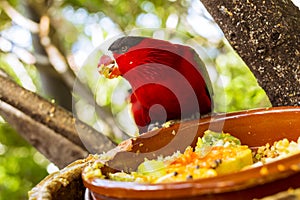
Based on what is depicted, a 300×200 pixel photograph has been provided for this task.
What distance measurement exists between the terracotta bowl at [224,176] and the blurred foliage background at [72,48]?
0.75 m


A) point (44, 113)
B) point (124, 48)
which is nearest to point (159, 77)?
point (124, 48)

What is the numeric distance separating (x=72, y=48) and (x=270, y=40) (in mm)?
1198

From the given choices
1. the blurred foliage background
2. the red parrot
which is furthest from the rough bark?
the blurred foliage background

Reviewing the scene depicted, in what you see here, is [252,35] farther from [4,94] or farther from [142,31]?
[4,94]

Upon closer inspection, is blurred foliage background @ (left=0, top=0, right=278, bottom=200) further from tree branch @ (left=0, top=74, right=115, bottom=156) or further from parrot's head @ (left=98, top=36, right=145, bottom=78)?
parrot's head @ (left=98, top=36, right=145, bottom=78)

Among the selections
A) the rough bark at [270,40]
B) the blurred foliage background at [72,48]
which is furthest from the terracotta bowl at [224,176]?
the blurred foliage background at [72,48]

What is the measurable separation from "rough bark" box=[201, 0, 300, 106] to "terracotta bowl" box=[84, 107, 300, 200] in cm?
10

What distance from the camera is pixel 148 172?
0.58 metres

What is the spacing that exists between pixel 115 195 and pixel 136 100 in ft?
1.16

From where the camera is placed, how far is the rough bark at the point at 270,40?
2.40 feet

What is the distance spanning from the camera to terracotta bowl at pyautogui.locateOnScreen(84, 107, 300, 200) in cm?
42

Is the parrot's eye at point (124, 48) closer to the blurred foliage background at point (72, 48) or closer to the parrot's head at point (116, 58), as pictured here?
the parrot's head at point (116, 58)

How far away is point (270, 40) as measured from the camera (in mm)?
741

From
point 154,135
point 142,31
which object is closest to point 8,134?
point 142,31
